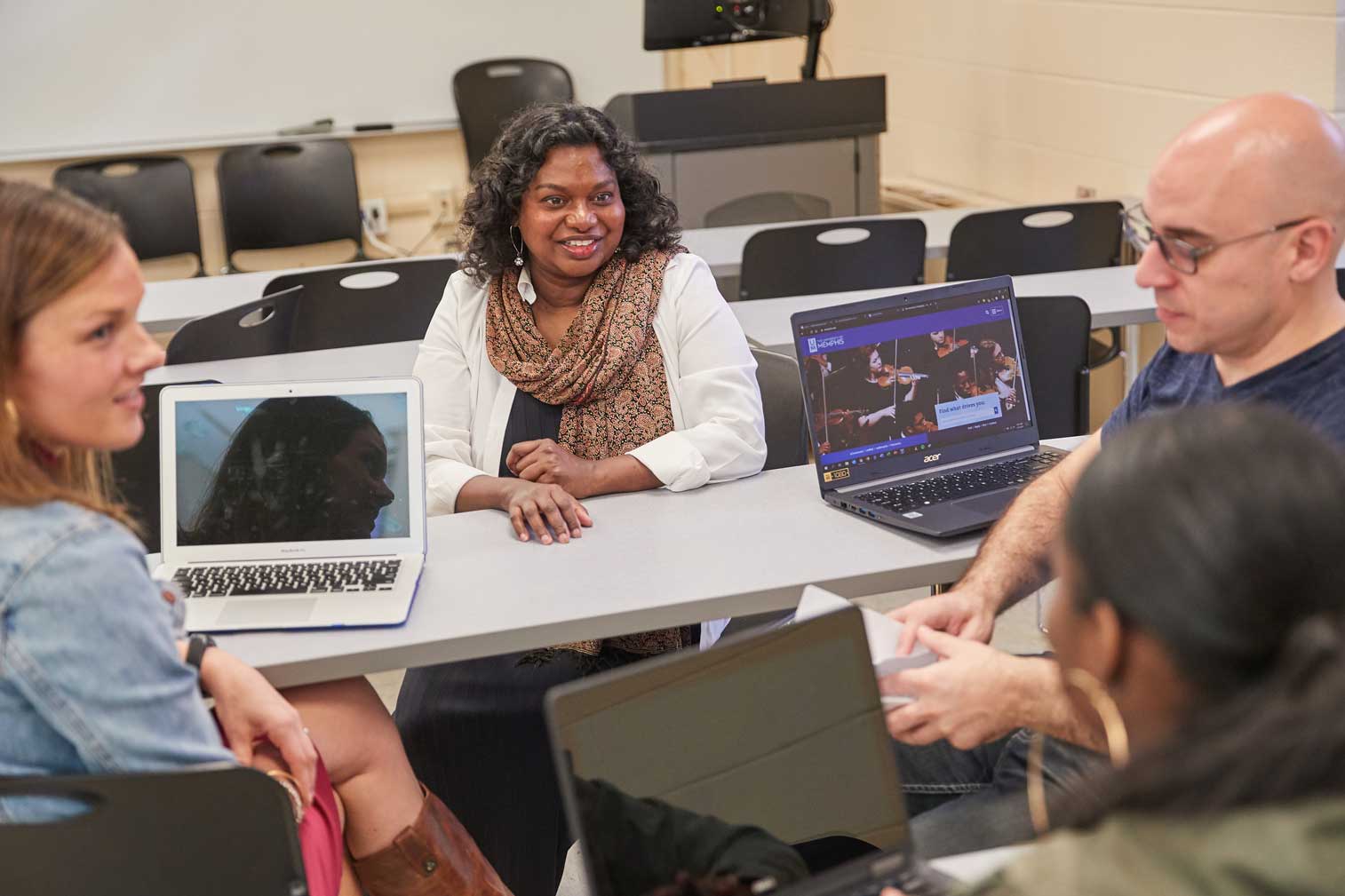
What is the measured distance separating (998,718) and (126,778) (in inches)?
33.9

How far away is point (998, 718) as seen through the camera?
1484 mm

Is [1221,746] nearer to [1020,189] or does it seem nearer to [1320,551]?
[1320,551]

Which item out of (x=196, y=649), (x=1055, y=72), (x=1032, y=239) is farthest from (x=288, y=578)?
(x=1055, y=72)

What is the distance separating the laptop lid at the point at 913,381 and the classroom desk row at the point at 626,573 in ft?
0.41

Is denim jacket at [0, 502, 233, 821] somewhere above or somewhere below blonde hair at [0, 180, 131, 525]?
below

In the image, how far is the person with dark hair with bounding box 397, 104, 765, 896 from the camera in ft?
7.14

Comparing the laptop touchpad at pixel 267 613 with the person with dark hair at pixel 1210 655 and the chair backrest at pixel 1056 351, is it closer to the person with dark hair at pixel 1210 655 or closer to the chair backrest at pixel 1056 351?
the person with dark hair at pixel 1210 655

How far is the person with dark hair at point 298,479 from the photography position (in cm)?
191

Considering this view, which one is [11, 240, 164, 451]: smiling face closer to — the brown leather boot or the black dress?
the brown leather boot

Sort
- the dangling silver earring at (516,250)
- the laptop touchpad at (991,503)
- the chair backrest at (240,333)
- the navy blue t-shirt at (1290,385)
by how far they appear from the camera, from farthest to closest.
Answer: the chair backrest at (240,333), the dangling silver earring at (516,250), the laptop touchpad at (991,503), the navy blue t-shirt at (1290,385)

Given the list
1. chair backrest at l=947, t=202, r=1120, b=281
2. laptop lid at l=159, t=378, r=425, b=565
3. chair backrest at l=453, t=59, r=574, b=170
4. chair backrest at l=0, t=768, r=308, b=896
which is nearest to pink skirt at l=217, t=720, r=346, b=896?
chair backrest at l=0, t=768, r=308, b=896

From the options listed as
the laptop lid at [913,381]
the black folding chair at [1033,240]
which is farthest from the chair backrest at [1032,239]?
the laptop lid at [913,381]

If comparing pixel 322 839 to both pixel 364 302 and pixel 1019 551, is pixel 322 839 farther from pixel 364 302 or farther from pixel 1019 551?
pixel 364 302

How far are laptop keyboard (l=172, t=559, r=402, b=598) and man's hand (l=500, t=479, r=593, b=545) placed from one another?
0.68 ft
